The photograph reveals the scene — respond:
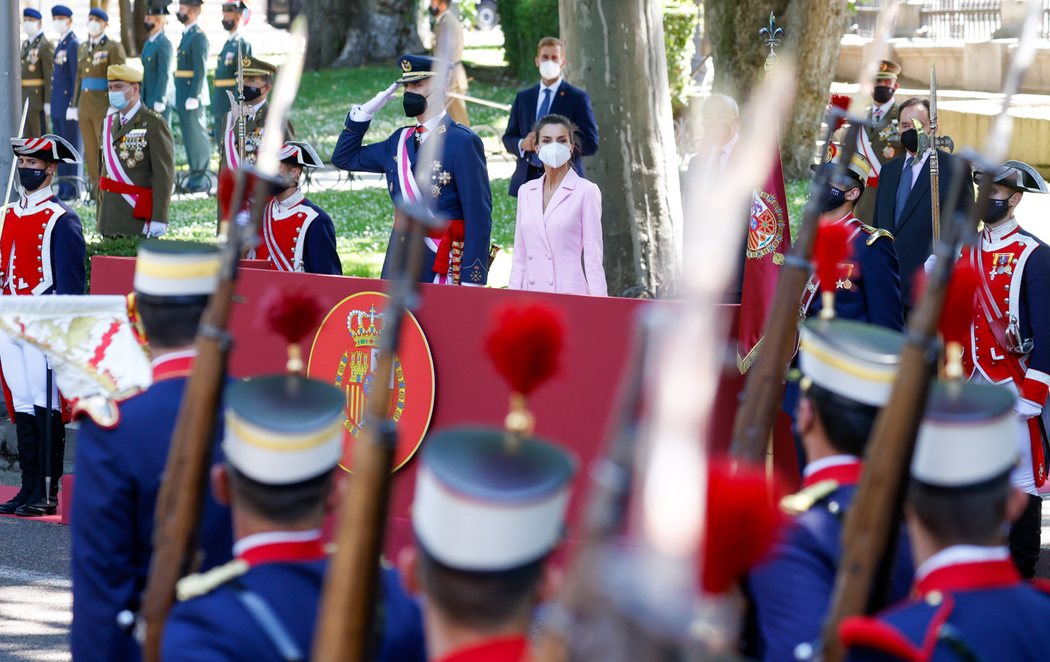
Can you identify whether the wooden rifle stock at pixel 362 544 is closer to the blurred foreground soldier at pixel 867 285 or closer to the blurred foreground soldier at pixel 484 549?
the blurred foreground soldier at pixel 484 549

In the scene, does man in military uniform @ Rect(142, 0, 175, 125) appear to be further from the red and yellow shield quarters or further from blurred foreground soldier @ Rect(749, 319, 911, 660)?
blurred foreground soldier @ Rect(749, 319, 911, 660)

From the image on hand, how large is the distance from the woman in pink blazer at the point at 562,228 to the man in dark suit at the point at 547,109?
146 cm

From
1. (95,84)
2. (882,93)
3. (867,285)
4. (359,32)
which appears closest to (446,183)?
(867,285)

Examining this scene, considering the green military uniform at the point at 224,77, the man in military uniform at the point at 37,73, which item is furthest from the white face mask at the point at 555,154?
the man in military uniform at the point at 37,73

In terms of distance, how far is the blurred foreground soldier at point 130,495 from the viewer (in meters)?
3.48

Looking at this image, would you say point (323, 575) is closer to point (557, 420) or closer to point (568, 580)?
point (568, 580)

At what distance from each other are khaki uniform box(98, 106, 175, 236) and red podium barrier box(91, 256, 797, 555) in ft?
15.2

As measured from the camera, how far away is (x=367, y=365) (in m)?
6.35

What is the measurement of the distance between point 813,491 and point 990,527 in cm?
55

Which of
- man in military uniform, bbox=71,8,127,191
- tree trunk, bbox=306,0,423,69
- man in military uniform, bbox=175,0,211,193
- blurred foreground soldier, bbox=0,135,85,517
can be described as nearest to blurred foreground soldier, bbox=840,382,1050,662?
blurred foreground soldier, bbox=0,135,85,517

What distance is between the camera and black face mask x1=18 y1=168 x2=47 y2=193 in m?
7.87

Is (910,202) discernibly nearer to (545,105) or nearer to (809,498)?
(545,105)

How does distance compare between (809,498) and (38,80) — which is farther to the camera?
(38,80)

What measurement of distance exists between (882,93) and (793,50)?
3.83m
